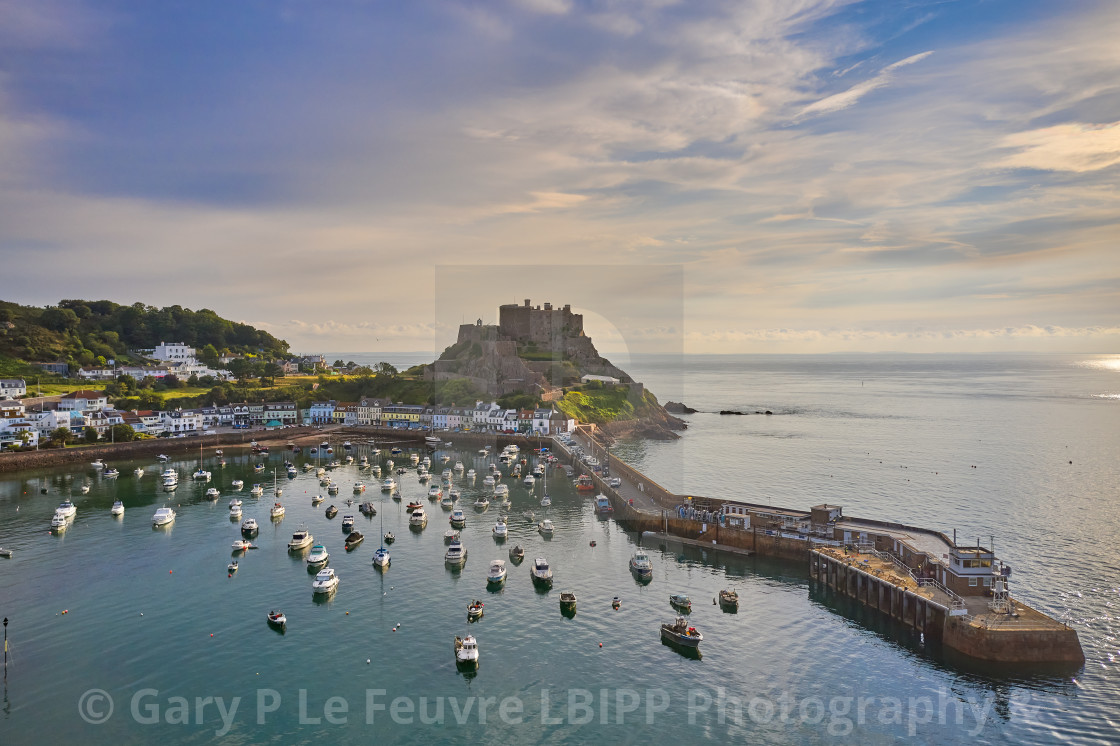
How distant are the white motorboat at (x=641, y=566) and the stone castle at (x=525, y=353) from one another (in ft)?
242

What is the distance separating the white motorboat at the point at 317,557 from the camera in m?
46.0

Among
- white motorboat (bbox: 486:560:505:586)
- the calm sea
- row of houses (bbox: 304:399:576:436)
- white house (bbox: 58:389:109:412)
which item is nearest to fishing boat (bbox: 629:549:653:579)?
the calm sea

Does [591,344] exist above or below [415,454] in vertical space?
above

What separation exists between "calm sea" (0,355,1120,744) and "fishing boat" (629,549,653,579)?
0.86m

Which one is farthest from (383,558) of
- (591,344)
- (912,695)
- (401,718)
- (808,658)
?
(591,344)

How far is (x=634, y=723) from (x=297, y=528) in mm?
39120

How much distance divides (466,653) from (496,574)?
38.8ft

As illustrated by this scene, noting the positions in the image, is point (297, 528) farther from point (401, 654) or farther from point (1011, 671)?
point (1011, 671)

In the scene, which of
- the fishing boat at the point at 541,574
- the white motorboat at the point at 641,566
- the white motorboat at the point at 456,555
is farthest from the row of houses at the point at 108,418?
the white motorboat at the point at 641,566

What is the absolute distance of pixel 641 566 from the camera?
43.8 metres

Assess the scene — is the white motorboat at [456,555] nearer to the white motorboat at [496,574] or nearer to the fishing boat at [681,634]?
the white motorboat at [496,574]

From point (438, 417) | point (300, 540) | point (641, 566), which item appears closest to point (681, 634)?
point (641, 566)

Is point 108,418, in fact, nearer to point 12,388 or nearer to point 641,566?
point 12,388

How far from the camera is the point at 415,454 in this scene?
3676 inches
